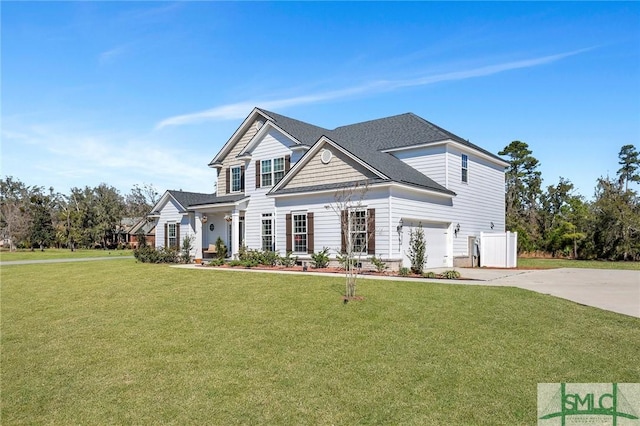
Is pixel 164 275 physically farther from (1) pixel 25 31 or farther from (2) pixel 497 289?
(2) pixel 497 289

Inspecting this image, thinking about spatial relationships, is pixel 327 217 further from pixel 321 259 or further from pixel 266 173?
pixel 266 173

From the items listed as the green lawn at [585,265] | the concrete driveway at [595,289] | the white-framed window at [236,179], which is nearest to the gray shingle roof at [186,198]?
the white-framed window at [236,179]

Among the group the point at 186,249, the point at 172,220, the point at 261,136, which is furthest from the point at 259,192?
the point at 172,220

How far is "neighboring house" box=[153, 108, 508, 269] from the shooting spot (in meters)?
17.7

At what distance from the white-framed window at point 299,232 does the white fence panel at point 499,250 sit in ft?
32.1

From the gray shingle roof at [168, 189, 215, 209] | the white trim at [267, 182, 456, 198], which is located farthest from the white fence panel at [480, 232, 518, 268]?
the gray shingle roof at [168, 189, 215, 209]

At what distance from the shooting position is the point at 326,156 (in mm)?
19359

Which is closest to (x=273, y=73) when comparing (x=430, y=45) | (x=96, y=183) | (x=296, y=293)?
(x=430, y=45)

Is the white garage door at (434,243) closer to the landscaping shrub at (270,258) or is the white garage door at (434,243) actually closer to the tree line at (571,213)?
the landscaping shrub at (270,258)

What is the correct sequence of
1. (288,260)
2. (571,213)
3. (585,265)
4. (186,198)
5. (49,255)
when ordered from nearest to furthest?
→ (288,260) < (585,265) < (186,198) < (571,213) < (49,255)

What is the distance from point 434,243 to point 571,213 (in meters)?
20.9

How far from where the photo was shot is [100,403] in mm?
4715

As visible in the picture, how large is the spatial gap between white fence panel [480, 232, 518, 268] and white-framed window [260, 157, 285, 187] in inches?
460

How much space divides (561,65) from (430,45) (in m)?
4.92
